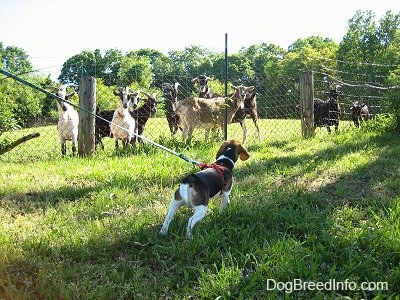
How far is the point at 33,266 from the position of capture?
273cm

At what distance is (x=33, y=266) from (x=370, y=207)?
3.00m

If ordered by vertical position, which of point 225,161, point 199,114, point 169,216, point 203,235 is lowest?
point 203,235

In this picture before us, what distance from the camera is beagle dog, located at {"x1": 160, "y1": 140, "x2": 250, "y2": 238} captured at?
324 centimetres

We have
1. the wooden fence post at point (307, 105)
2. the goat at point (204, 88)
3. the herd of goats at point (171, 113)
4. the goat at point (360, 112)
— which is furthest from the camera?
the goat at point (360, 112)

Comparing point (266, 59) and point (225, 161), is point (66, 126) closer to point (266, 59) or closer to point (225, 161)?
point (225, 161)

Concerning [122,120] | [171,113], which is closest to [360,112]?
[171,113]

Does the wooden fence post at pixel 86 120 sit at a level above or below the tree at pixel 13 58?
below

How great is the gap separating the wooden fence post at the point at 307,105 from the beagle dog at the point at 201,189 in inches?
200

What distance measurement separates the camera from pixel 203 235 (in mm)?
3209

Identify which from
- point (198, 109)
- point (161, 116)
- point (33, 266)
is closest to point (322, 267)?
point (33, 266)

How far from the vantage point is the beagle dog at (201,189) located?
3236 millimetres

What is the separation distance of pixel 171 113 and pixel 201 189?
7778 mm

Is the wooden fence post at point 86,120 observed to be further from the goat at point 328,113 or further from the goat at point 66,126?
the goat at point 328,113

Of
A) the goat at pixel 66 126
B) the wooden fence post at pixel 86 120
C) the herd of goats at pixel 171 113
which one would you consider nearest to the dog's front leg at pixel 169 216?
the herd of goats at pixel 171 113
